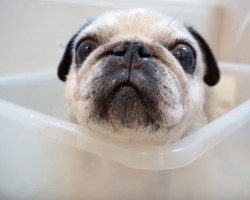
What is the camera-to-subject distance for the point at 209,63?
3.64 feet

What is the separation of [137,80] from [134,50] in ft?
0.22

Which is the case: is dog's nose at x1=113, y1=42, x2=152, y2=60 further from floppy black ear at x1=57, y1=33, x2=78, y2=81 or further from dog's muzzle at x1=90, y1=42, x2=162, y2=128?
floppy black ear at x1=57, y1=33, x2=78, y2=81

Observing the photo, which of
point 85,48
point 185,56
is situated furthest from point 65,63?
point 185,56

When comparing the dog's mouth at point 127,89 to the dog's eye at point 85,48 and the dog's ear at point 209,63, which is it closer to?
the dog's eye at point 85,48

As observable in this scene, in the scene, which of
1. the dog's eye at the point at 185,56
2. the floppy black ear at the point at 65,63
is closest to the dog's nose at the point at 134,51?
the dog's eye at the point at 185,56

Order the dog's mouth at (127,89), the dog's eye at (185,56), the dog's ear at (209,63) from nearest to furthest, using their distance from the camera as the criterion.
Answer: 1. the dog's mouth at (127,89)
2. the dog's eye at (185,56)
3. the dog's ear at (209,63)

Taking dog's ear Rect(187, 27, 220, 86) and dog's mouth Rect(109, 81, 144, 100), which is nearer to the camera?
dog's mouth Rect(109, 81, 144, 100)

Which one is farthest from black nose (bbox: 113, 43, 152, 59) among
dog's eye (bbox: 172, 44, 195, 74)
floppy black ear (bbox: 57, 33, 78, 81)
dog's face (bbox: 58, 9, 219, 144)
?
floppy black ear (bbox: 57, 33, 78, 81)

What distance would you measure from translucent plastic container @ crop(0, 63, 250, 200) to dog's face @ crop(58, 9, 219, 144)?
5 cm

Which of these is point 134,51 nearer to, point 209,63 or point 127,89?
point 127,89

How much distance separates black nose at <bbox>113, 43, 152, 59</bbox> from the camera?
0.73 m

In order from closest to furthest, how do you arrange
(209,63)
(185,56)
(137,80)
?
(137,80)
(185,56)
(209,63)

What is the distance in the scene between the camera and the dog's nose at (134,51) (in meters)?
0.73

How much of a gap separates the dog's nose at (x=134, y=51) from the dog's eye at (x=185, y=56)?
15 cm
